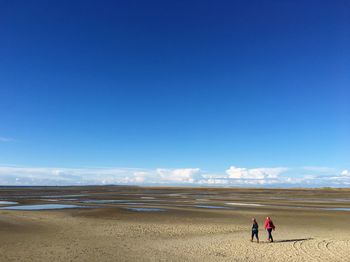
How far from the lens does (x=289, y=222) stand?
33500 millimetres

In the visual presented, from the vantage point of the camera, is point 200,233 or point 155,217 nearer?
point 200,233

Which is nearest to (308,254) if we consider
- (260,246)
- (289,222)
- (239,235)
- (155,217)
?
(260,246)

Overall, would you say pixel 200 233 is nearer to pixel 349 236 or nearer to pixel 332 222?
pixel 349 236

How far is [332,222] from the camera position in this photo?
1320 inches

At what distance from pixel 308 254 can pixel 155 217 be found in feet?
66.7

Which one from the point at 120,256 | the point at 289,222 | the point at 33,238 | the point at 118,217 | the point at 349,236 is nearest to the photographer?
the point at 120,256

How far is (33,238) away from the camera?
74.9 feet

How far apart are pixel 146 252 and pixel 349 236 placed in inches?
611

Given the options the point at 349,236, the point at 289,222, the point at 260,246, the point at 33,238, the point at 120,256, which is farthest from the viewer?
the point at 289,222

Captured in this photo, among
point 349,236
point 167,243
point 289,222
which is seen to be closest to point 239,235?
point 167,243

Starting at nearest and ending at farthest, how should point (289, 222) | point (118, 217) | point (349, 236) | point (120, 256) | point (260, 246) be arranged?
point (120, 256) < point (260, 246) < point (349, 236) < point (289, 222) < point (118, 217)

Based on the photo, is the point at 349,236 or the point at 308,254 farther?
the point at 349,236

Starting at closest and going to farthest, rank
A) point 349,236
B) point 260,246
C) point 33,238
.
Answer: point 260,246 < point 33,238 < point 349,236

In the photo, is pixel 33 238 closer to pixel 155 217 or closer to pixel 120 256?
pixel 120 256
